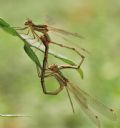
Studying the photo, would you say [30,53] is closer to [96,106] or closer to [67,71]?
[96,106]

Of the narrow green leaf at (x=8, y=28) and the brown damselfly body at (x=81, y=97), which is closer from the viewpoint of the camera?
the narrow green leaf at (x=8, y=28)

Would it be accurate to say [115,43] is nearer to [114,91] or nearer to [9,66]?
[9,66]

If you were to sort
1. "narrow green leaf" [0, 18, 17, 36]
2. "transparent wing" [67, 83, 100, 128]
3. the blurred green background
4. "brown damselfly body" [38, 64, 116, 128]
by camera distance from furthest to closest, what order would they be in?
1. the blurred green background
2. "transparent wing" [67, 83, 100, 128]
3. "brown damselfly body" [38, 64, 116, 128]
4. "narrow green leaf" [0, 18, 17, 36]

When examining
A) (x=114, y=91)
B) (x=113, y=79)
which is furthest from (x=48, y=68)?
(x=113, y=79)

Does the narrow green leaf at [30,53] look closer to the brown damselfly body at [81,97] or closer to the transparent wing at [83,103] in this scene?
the brown damselfly body at [81,97]

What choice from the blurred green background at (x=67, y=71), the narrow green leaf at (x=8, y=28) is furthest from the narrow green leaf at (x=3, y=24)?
the blurred green background at (x=67, y=71)

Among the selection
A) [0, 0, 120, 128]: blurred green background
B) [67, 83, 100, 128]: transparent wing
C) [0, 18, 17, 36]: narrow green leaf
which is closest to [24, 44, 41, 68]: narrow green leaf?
[0, 18, 17, 36]: narrow green leaf

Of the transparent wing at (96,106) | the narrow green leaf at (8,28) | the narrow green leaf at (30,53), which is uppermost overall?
the narrow green leaf at (8,28)

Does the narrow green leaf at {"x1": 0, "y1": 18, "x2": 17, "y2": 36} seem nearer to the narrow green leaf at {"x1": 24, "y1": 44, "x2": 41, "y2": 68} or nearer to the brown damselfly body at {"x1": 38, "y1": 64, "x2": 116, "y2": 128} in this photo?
the narrow green leaf at {"x1": 24, "y1": 44, "x2": 41, "y2": 68}
